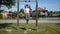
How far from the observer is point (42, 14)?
28.8 metres

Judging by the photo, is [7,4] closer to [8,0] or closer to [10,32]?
[8,0]

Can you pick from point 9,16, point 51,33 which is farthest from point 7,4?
point 9,16

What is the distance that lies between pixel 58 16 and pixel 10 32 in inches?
696

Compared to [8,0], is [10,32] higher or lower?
lower

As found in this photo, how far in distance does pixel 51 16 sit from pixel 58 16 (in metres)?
1.15

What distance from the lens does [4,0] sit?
1545 cm

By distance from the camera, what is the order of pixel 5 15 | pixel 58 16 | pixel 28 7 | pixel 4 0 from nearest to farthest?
1. pixel 28 7
2. pixel 4 0
3. pixel 58 16
4. pixel 5 15

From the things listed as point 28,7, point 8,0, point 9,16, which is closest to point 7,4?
point 8,0

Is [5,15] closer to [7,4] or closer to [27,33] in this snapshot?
[7,4]

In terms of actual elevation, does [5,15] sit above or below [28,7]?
below

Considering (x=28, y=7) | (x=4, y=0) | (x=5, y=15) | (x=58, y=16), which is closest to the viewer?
(x=28, y=7)

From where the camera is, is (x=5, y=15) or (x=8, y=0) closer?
(x=8, y=0)

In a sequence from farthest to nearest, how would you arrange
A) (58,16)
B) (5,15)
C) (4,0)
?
(5,15), (58,16), (4,0)

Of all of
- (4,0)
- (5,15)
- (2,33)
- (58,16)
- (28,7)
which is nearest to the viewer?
(2,33)
